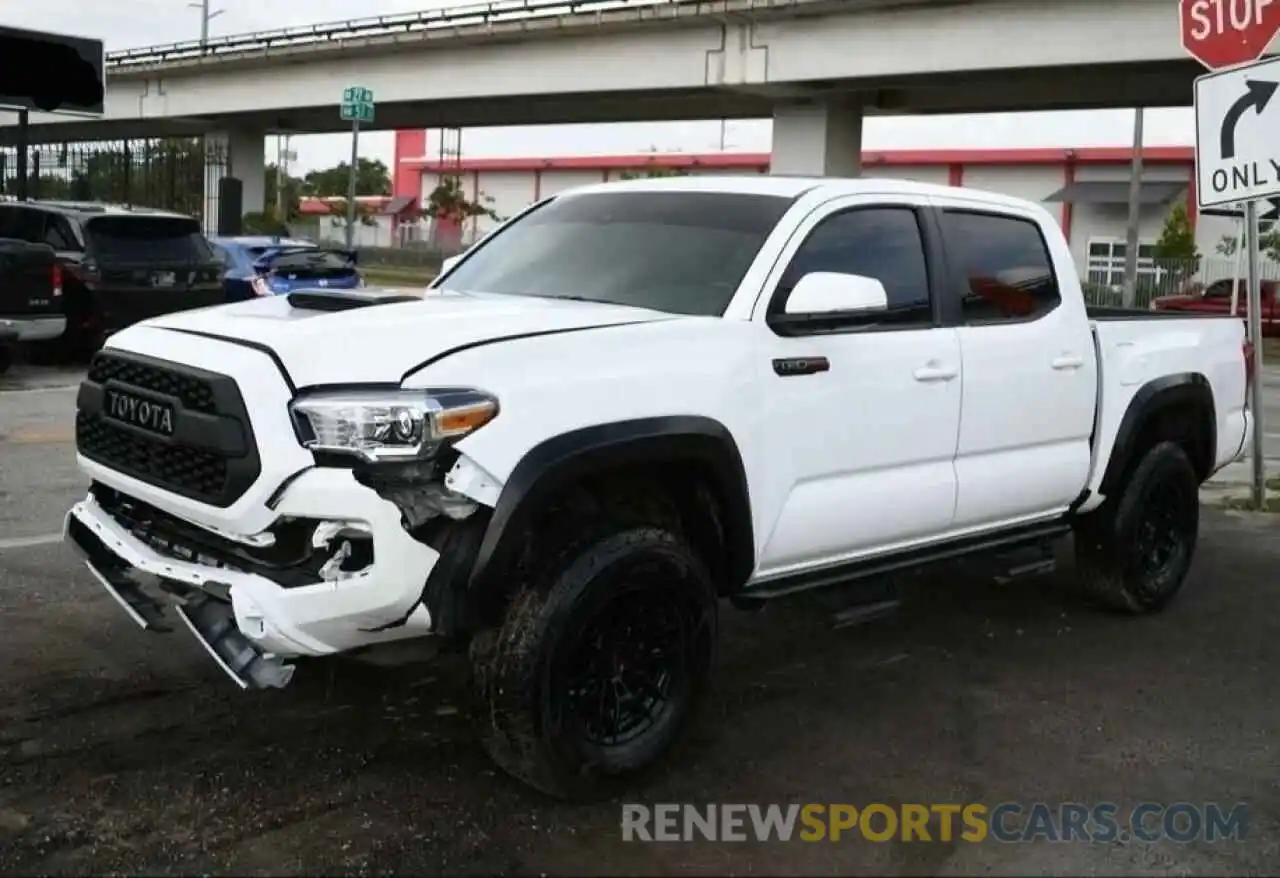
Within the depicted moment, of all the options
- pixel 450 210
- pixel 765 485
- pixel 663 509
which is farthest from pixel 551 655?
pixel 450 210

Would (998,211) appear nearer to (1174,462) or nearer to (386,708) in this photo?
(1174,462)

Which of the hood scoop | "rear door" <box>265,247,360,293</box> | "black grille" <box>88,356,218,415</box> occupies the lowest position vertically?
"black grille" <box>88,356,218,415</box>

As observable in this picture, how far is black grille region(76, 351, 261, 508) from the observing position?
3.81 meters

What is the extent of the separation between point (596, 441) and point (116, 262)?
12.0 metres

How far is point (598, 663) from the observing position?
160 inches

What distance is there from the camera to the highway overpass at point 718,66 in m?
26.7

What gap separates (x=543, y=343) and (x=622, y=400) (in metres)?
0.28

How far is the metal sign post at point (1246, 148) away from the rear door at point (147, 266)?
33.6ft

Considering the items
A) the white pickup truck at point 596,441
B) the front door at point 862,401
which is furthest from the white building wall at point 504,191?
the front door at point 862,401

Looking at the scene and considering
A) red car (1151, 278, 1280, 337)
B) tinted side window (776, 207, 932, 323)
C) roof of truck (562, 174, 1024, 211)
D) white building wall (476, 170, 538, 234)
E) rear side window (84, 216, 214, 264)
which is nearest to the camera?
tinted side window (776, 207, 932, 323)

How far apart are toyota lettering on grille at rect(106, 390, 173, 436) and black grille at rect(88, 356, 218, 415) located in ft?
0.14

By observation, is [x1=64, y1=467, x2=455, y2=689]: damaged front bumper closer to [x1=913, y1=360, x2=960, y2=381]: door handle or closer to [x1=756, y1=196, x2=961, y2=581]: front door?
[x1=756, y1=196, x2=961, y2=581]: front door

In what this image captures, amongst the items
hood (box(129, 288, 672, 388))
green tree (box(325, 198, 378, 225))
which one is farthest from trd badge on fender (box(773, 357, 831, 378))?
green tree (box(325, 198, 378, 225))

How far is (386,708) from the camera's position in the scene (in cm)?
484
